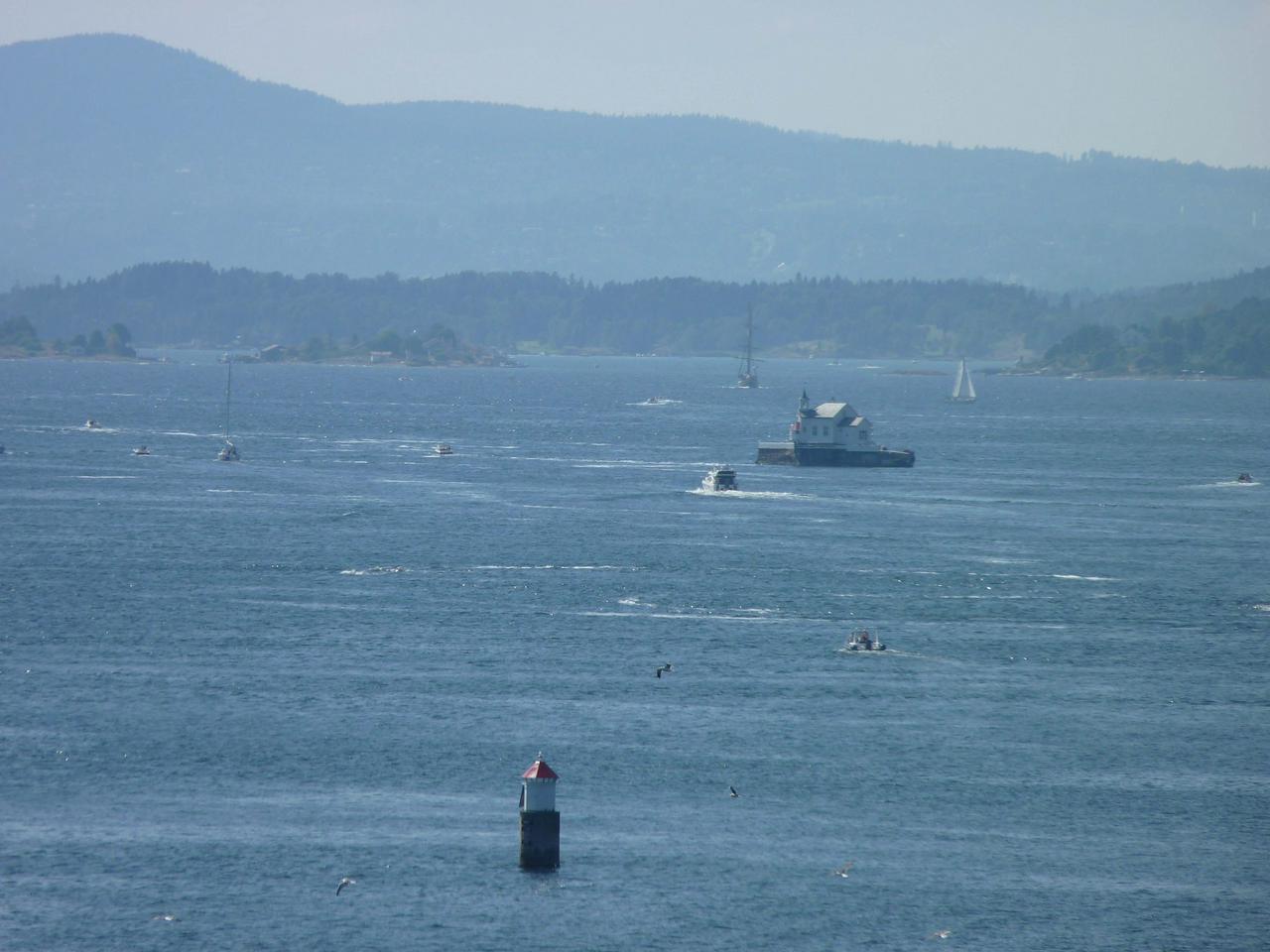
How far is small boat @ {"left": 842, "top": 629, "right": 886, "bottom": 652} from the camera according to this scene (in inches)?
3428

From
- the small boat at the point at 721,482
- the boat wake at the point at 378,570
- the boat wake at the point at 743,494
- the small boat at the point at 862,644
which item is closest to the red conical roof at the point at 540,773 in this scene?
the small boat at the point at 862,644

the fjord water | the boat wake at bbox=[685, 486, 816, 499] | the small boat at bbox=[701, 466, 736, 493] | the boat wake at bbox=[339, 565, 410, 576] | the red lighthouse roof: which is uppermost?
the small boat at bbox=[701, 466, 736, 493]

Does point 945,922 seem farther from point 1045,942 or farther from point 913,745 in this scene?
point 913,745

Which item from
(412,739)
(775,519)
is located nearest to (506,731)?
(412,739)

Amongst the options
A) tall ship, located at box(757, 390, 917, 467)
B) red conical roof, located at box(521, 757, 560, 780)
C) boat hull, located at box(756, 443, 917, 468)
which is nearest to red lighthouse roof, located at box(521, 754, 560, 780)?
red conical roof, located at box(521, 757, 560, 780)

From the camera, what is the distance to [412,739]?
69062 millimetres

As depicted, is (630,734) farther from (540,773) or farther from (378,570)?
(378,570)

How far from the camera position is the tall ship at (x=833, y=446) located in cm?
18338

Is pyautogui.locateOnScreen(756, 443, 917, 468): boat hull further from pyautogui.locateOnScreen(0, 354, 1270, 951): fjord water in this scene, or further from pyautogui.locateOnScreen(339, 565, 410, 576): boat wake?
pyautogui.locateOnScreen(339, 565, 410, 576): boat wake

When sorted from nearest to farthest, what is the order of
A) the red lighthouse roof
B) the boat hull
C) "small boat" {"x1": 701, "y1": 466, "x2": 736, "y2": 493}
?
the red lighthouse roof
"small boat" {"x1": 701, "y1": 466, "x2": 736, "y2": 493}
the boat hull

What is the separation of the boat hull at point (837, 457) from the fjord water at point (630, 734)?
50.8m

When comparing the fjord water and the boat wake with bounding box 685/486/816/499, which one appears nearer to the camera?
the fjord water

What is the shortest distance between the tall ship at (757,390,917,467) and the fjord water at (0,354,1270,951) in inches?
2015

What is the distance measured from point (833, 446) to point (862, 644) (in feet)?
320
